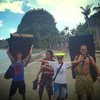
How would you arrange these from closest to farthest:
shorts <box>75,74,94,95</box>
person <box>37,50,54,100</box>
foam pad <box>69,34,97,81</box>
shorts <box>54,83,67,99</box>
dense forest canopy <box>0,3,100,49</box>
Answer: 1. shorts <box>54,83,67,99</box>
2. shorts <box>75,74,94,95</box>
3. person <box>37,50,54,100</box>
4. foam pad <box>69,34,97,81</box>
5. dense forest canopy <box>0,3,100,49</box>

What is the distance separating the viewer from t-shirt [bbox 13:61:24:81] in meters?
6.89

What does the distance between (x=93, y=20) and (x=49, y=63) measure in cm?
378

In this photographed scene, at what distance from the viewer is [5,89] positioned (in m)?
9.19

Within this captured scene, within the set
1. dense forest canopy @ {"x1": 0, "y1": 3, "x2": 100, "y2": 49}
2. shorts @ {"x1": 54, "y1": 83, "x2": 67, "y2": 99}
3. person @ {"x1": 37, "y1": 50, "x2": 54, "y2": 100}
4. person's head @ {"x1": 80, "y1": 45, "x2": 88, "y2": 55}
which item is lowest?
shorts @ {"x1": 54, "y1": 83, "x2": 67, "y2": 99}

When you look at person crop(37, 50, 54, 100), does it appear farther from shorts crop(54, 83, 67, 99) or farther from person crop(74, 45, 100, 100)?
person crop(74, 45, 100, 100)

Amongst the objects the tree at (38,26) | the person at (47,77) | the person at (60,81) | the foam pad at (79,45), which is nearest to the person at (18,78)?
the person at (47,77)

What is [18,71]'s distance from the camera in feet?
22.8

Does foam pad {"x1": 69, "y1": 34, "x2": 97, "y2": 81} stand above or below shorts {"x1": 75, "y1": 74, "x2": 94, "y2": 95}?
→ above

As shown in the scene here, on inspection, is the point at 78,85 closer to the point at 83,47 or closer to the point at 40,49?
the point at 83,47

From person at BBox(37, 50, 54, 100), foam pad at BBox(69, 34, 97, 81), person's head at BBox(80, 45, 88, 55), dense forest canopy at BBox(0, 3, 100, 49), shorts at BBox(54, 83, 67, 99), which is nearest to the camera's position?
shorts at BBox(54, 83, 67, 99)

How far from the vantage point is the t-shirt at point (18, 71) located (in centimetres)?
689

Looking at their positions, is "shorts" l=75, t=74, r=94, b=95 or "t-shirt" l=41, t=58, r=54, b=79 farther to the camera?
"t-shirt" l=41, t=58, r=54, b=79

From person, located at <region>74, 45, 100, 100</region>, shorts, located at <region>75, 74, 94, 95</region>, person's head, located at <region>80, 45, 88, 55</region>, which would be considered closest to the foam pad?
person's head, located at <region>80, 45, 88, 55</region>

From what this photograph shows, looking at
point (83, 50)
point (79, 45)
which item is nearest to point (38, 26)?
point (79, 45)
